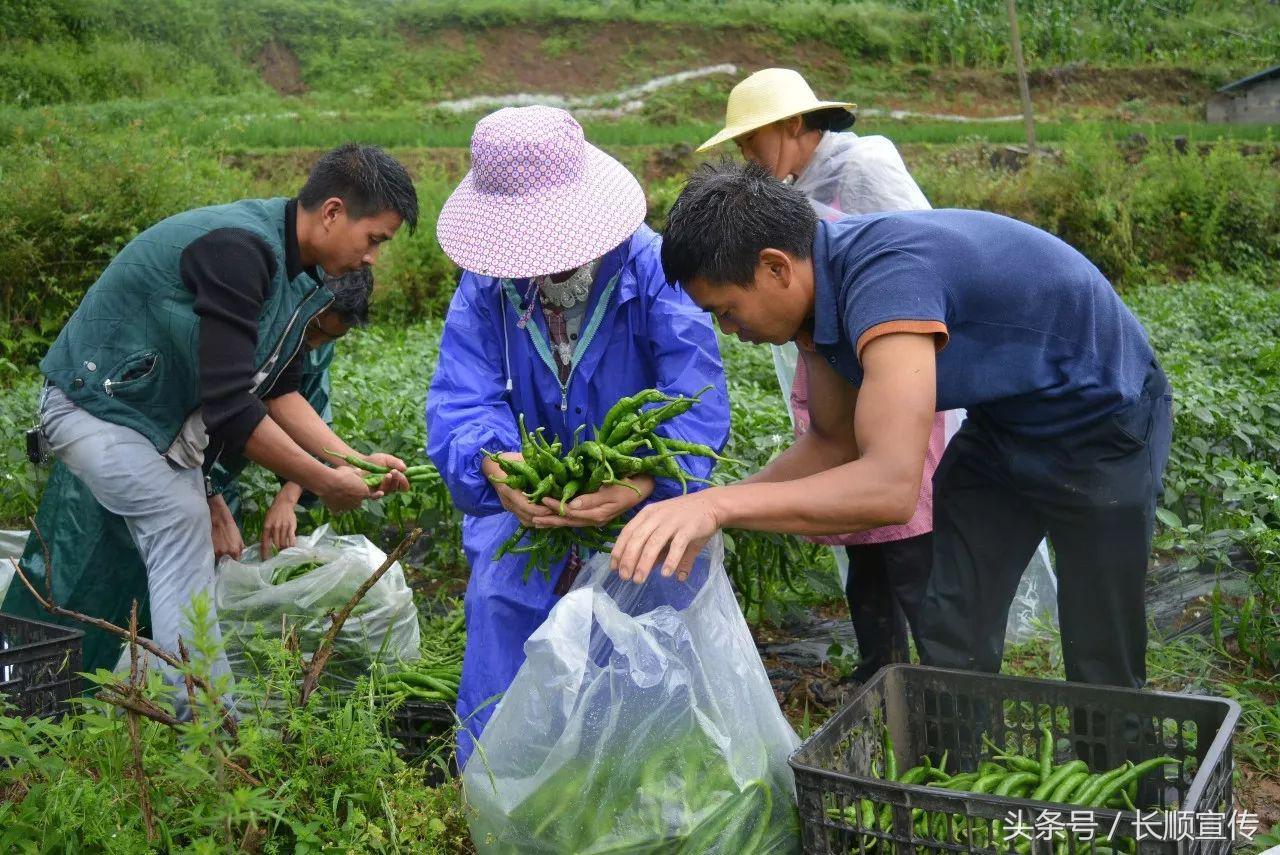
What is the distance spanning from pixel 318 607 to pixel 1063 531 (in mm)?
2112

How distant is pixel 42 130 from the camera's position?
538 inches

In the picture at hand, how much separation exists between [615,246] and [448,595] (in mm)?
2344

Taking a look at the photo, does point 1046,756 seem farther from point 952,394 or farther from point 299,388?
point 299,388

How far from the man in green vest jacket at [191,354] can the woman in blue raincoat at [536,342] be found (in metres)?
0.53

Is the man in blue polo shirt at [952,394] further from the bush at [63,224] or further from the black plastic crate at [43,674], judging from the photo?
the bush at [63,224]

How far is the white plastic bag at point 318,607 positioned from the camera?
11.8ft

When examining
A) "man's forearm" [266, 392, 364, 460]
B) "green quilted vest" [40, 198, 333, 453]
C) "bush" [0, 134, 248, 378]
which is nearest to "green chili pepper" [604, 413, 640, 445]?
"green quilted vest" [40, 198, 333, 453]

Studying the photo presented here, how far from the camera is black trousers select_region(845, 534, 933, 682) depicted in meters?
3.81

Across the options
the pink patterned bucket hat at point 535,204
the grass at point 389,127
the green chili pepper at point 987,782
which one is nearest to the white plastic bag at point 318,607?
the pink patterned bucket hat at point 535,204

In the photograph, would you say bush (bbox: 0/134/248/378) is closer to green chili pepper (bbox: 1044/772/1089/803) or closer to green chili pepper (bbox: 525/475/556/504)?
green chili pepper (bbox: 525/475/556/504)

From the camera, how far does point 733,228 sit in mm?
2480

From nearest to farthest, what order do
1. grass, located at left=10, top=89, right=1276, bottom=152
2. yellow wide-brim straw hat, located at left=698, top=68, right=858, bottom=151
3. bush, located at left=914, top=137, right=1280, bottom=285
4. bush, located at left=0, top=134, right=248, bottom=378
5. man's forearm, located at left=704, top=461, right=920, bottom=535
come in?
man's forearm, located at left=704, top=461, right=920, bottom=535 < yellow wide-brim straw hat, located at left=698, top=68, right=858, bottom=151 < bush, located at left=0, top=134, right=248, bottom=378 < bush, located at left=914, top=137, right=1280, bottom=285 < grass, located at left=10, top=89, right=1276, bottom=152

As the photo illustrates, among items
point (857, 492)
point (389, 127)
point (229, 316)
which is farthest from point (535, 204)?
point (389, 127)

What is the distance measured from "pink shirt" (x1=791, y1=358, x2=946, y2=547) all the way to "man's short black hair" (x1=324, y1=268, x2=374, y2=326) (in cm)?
142
